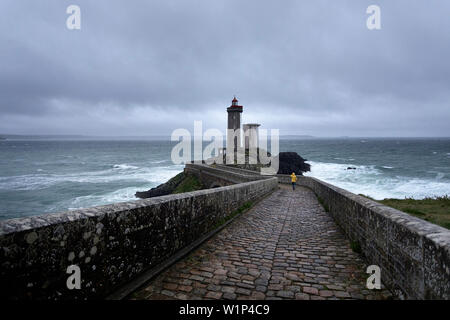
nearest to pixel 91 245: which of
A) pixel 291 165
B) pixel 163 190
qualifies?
pixel 163 190

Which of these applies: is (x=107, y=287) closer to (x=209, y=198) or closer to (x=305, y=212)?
(x=209, y=198)

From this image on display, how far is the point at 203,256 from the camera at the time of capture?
4359 mm

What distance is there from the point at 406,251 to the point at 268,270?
73.1 inches

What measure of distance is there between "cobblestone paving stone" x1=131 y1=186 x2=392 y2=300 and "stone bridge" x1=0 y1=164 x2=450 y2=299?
0.05ft

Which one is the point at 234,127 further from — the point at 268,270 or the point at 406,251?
the point at 406,251

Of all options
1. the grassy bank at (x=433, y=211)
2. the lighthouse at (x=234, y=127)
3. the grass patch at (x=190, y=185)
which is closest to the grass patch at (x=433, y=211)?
the grassy bank at (x=433, y=211)

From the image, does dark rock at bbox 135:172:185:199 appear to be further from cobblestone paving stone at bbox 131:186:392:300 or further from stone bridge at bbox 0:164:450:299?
stone bridge at bbox 0:164:450:299

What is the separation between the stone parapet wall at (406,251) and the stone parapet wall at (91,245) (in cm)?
309

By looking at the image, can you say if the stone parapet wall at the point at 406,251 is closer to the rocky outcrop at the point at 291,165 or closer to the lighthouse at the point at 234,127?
the lighthouse at the point at 234,127

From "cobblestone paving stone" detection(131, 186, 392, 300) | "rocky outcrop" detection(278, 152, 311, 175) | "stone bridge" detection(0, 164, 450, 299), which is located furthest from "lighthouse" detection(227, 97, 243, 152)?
"stone bridge" detection(0, 164, 450, 299)

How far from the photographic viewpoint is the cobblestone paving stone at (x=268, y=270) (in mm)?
3127

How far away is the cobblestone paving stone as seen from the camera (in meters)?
3.13

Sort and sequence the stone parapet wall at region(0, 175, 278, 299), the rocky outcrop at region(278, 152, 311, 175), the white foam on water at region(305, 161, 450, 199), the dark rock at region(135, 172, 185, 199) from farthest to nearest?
the rocky outcrop at region(278, 152, 311, 175) → the dark rock at region(135, 172, 185, 199) → the white foam on water at region(305, 161, 450, 199) → the stone parapet wall at region(0, 175, 278, 299)

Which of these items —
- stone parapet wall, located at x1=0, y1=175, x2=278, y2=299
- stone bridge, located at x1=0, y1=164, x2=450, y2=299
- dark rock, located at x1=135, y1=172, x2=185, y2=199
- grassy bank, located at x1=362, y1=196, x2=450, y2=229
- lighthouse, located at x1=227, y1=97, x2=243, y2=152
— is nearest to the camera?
stone parapet wall, located at x1=0, y1=175, x2=278, y2=299
